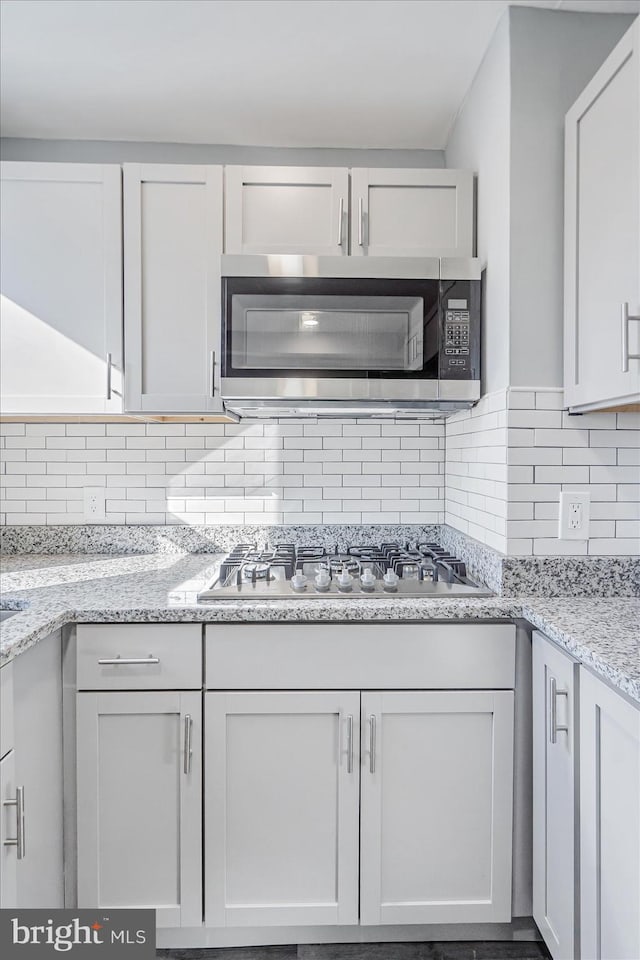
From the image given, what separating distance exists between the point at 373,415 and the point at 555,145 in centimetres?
96

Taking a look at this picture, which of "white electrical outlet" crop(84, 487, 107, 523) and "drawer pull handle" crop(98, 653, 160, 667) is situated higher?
"white electrical outlet" crop(84, 487, 107, 523)

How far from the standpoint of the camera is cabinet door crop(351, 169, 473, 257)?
6.18 feet

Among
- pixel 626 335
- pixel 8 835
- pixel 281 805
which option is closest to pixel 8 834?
pixel 8 835

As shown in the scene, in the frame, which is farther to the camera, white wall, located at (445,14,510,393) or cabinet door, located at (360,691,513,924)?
white wall, located at (445,14,510,393)

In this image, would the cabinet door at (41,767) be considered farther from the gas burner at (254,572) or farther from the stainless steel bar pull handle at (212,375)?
the stainless steel bar pull handle at (212,375)

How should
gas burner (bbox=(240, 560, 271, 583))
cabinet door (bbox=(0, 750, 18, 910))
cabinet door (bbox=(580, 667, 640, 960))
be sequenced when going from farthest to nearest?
gas burner (bbox=(240, 560, 271, 583)) < cabinet door (bbox=(0, 750, 18, 910)) < cabinet door (bbox=(580, 667, 640, 960))

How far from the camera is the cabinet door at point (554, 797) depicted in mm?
1272

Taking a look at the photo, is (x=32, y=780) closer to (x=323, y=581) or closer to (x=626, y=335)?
(x=323, y=581)

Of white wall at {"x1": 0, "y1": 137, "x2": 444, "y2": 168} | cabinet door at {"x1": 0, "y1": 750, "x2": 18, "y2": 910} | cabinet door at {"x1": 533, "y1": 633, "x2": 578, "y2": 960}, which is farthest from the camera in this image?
white wall at {"x1": 0, "y1": 137, "x2": 444, "y2": 168}

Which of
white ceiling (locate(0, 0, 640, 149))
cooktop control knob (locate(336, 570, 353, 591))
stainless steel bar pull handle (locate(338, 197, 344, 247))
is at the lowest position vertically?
cooktop control knob (locate(336, 570, 353, 591))

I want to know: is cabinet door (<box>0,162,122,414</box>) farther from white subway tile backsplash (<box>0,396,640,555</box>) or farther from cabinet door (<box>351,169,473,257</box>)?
cabinet door (<box>351,169,473,257</box>)

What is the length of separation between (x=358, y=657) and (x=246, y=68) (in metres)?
1.73
